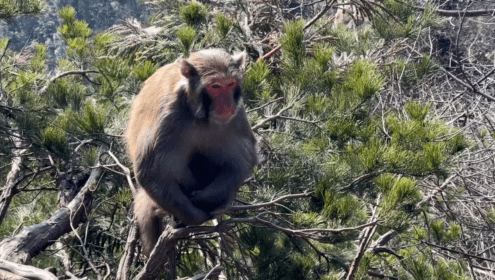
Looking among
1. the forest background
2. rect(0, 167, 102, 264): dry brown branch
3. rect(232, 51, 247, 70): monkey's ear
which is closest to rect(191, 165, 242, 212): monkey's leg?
the forest background

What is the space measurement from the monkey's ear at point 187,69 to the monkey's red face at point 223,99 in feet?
Answer: 0.50

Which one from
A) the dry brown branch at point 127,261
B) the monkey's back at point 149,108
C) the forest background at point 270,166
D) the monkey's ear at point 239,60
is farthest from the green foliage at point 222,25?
the dry brown branch at point 127,261

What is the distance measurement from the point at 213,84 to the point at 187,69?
0.68 feet

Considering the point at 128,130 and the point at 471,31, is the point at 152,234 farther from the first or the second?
the point at 471,31

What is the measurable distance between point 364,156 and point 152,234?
1605 mm

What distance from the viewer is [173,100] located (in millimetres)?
4457

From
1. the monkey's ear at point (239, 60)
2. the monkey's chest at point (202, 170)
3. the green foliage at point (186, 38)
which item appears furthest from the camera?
the green foliage at point (186, 38)

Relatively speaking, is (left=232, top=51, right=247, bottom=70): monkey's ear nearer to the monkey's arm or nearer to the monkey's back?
the monkey's back

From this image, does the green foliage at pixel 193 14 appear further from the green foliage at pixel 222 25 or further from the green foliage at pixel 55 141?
the green foliage at pixel 55 141

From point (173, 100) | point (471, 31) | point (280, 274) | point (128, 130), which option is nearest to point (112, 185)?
point (128, 130)

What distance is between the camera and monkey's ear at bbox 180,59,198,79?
14.1 feet

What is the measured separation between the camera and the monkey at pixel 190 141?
4.30 meters

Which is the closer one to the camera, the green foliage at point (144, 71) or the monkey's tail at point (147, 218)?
the monkey's tail at point (147, 218)

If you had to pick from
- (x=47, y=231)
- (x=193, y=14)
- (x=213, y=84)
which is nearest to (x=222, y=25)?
(x=193, y=14)
